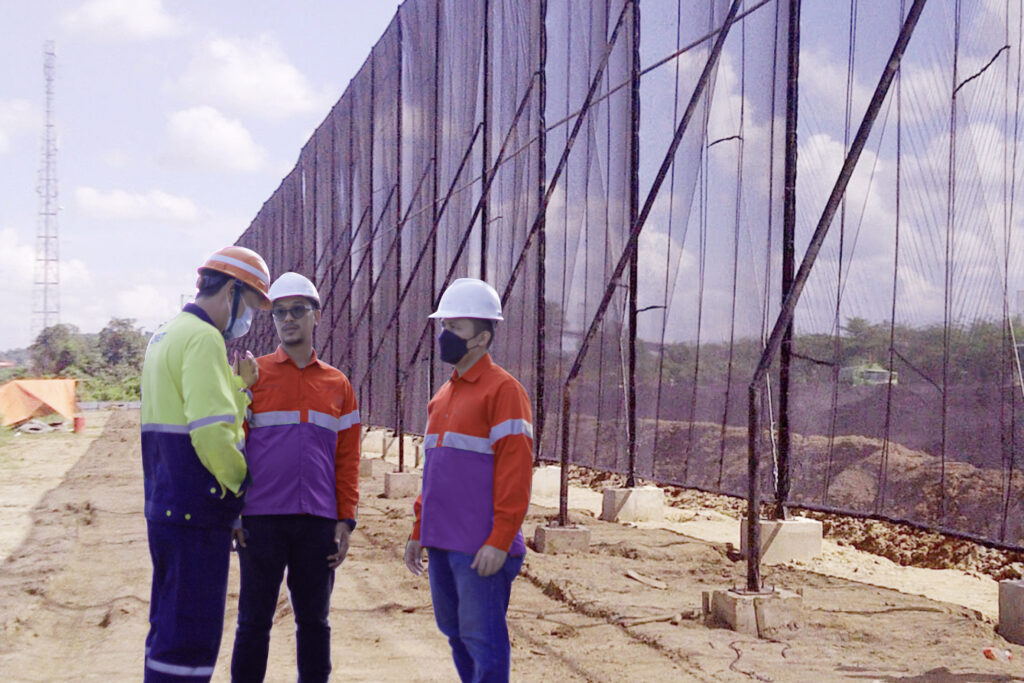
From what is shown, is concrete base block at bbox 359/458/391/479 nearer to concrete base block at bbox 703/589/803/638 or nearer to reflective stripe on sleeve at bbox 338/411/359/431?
concrete base block at bbox 703/589/803/638

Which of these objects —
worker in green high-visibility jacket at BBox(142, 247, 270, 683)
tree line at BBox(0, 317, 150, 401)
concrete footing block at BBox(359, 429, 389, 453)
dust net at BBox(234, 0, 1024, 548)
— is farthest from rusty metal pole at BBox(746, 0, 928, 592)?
tree line at BBox(0, 317, 150, 401)

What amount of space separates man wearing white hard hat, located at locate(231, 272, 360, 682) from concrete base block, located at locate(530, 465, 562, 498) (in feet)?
27.5

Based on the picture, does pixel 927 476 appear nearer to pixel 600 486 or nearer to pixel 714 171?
pixel 714 171

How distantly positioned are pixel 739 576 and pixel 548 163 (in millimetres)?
6780

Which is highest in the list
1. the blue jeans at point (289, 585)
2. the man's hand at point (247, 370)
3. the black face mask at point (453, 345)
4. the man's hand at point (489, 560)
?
the black face mask at point (453, 345)

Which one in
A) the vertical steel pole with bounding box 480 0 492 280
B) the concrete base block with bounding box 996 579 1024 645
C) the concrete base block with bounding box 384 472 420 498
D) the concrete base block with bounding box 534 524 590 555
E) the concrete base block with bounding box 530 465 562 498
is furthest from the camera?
the vertical steel pole with bounding box 480 0 492 280

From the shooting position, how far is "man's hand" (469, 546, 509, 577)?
139 inches

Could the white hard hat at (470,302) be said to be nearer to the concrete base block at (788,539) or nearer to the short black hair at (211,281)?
the short black hair at (211,281)

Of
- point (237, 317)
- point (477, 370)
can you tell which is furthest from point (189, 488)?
point (477, 370)

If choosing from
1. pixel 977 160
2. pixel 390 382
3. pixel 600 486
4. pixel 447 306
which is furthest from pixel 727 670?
pixel 390 382

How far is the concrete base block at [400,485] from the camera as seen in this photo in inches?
546

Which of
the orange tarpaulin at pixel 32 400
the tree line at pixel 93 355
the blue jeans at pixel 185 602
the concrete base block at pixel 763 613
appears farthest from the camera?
the tree line at pixel 93 355

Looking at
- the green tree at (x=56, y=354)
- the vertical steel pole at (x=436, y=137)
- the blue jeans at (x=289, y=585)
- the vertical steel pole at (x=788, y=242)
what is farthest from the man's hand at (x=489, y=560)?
the green tree at (x=56, y=354)

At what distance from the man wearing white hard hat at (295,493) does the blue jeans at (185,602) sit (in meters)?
0.39
